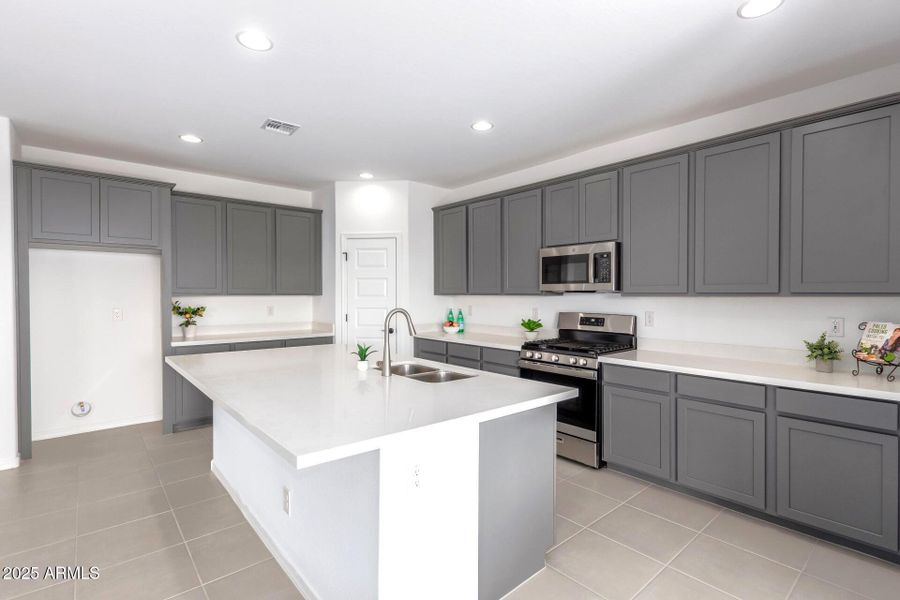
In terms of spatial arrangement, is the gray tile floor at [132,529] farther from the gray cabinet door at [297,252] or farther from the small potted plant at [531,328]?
the small potted plant at [531,328]

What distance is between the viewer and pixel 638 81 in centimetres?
265

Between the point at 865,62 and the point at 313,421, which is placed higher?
the point at 865,62

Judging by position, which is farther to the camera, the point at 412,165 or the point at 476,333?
the point at 476,333

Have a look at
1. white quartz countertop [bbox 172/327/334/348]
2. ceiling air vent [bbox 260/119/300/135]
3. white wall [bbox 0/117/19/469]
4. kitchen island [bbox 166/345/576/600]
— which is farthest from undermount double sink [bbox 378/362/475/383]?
white wall [bbox 0/117/19/469]

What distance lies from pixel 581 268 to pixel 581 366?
0.84 meters

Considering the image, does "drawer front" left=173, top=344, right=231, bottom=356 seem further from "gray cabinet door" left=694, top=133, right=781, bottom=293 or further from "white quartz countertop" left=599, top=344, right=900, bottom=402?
"gray cabinet door" left=694, top=133, right=781, bottom=293

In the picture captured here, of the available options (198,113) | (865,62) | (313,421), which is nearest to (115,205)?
(198,113)

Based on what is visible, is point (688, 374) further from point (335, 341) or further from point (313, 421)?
point (335, 341)

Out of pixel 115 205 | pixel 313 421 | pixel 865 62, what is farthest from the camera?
pixel 115 205

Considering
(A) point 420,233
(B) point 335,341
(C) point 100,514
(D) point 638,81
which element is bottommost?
(C) point 100,514

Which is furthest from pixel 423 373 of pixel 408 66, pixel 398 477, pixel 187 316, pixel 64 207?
pixel 64 207

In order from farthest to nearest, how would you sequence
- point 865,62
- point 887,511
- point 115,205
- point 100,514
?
point 115,205, point 100,514, point 865,62, point 887,511

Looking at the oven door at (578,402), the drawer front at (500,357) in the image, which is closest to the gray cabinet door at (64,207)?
the drawer front at (500,357)

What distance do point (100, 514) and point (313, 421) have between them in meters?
2.13
